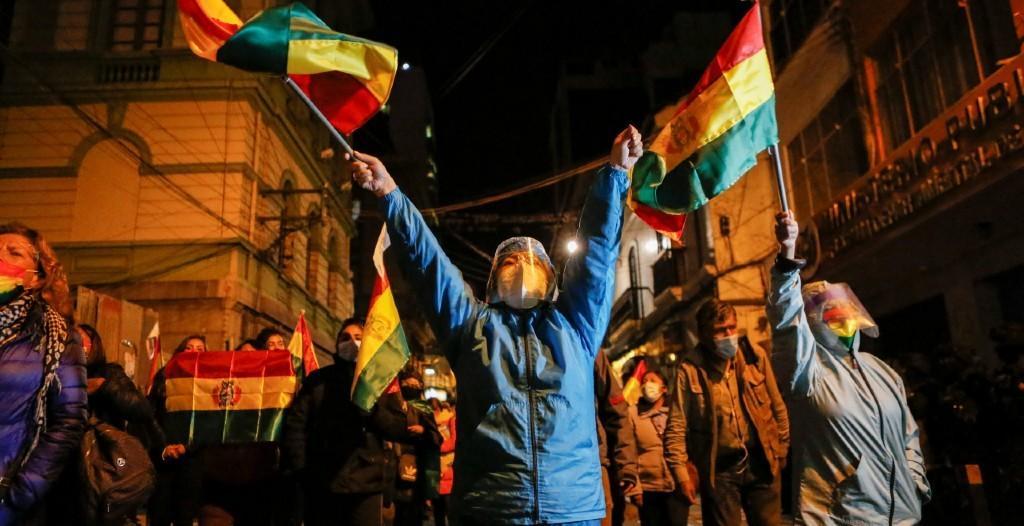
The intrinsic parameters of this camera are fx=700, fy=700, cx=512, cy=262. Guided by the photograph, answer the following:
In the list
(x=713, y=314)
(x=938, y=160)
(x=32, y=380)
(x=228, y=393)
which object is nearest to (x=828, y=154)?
(x=938, y=160)

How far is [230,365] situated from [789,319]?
5212mm

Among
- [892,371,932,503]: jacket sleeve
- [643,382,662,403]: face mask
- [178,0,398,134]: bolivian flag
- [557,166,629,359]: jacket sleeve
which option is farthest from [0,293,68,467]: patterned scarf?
[643,382,662,403]: face mask

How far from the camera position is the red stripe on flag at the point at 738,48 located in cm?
398

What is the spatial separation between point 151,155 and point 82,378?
1483 centimetres

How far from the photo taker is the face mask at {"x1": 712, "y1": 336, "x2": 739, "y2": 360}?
522 centimetres

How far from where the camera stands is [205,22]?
139 inches

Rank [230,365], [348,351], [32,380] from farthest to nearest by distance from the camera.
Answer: [230,365] → [348,351] → [32,380]

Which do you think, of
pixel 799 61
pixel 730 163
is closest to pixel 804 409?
pixel 730 163

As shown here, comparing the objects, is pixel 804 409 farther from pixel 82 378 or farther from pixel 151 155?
pixel 151 155

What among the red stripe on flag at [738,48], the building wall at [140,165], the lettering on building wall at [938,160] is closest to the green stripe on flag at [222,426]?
the red stripe on flag at [738,48]

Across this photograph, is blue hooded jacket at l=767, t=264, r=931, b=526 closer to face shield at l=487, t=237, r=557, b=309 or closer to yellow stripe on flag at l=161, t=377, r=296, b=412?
face shield at l=487, t=237, r=557, b=309

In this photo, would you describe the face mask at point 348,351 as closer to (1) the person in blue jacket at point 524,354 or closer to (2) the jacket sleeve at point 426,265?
(1) the person in blue jacket at point 524,354

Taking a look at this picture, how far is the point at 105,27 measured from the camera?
16.8m

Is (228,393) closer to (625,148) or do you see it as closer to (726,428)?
(726,428)
